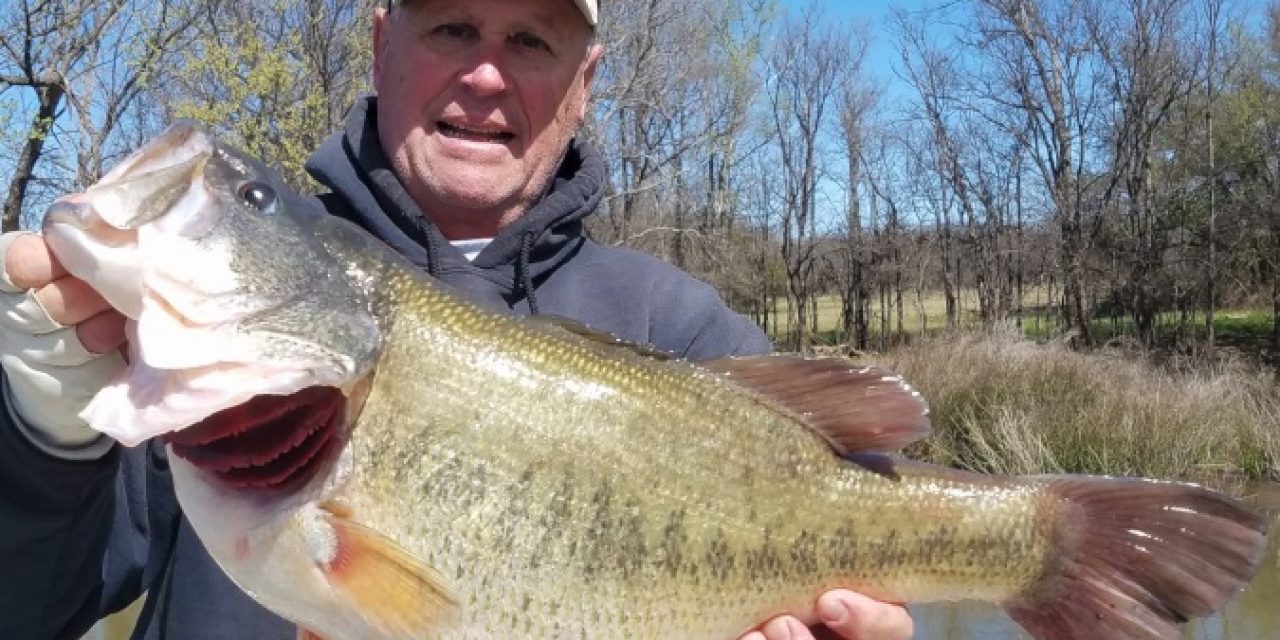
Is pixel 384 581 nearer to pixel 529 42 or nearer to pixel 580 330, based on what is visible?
pixel 580 330

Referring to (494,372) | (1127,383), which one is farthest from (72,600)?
(1127,383)

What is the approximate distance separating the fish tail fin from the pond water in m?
6.29

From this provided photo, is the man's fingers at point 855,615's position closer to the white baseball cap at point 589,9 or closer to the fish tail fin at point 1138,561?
the fish tail fin at point 1138,561

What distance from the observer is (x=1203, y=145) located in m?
28.4

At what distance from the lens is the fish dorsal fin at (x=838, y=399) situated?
2289mm

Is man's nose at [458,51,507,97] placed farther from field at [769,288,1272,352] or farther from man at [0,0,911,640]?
field at [769,288,1272,352]

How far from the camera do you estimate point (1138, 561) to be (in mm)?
2295

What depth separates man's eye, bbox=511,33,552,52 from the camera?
2.82 meters

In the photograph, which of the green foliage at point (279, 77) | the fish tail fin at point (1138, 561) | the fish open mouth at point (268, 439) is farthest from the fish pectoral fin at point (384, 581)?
the green foliage at point (279, 77)

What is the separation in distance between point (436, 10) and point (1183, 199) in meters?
29.6

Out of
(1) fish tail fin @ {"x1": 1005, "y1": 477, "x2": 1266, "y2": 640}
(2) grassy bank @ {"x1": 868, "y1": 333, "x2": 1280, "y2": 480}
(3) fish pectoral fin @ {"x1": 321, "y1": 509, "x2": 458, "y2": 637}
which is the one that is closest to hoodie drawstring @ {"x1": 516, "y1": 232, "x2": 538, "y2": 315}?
(3) fish pectoral fin @ {"x1": 321, "y1": 509, "x2": 458, "y2": 637}

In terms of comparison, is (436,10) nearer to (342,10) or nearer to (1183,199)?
(342,10)

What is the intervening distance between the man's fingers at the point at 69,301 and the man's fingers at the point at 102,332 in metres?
0.02

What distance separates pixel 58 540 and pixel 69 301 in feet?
1.99
